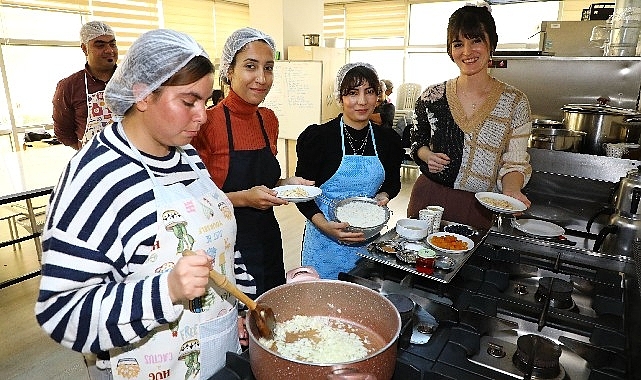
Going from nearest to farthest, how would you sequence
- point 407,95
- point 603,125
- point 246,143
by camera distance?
point 246,143 < point 603,125 < point 407,95

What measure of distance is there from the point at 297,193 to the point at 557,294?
0.90m

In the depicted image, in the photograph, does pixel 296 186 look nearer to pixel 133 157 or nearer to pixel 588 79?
pixel 133 157

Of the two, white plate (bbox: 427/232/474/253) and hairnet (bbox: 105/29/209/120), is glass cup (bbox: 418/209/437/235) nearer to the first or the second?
white plate (bbox: 427/232/474/253)

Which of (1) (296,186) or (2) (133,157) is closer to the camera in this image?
(2) (133,157)

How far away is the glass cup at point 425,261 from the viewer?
122 centimetres

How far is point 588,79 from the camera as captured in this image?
2.76m

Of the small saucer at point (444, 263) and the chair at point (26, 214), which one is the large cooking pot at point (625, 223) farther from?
the chair at point (26, 214)

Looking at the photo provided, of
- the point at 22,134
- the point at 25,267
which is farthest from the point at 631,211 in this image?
the point at 22,134

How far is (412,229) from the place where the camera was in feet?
4.77

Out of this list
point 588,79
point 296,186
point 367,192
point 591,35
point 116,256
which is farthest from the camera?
point 591,35

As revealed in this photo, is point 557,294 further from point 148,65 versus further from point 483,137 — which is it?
point 148,65

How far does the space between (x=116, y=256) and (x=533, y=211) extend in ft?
6.59

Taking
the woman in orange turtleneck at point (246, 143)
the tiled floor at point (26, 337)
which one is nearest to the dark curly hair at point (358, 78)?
the woman in orange turtleneck at point (246, 143)

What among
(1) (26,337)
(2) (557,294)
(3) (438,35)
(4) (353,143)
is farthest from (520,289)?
(3) (438,35)
